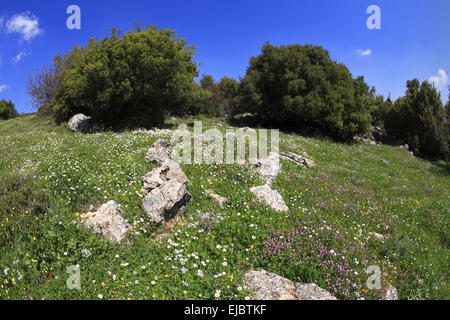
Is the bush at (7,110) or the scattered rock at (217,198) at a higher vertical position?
the bush at (7,110)

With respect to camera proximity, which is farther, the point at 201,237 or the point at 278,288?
the point at 201,237

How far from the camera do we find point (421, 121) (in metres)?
30.8

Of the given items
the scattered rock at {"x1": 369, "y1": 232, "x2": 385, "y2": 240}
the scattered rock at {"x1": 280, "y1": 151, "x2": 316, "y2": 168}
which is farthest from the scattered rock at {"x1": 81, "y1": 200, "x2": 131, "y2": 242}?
the scattered rock at {"x1": 280, "y1": 151, "x2": 316, "y2": 168}

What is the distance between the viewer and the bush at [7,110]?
47.5 m

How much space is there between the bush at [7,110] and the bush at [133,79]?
34703 millimetres

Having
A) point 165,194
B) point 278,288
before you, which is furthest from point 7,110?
point 278,288

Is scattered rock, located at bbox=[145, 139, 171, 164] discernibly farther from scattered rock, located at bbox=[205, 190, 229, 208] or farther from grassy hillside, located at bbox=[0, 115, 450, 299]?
scattered rock, located at bbox=[205, 190, 229, 208]

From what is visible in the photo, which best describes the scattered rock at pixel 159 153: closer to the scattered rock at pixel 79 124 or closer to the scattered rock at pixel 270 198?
the scattered rock at pixel 270 198

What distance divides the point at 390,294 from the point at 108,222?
704 cm

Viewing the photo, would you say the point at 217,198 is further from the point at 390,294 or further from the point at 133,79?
the point at 133,79

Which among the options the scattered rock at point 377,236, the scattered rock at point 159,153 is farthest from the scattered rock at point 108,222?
the scattered rock at point 377,236

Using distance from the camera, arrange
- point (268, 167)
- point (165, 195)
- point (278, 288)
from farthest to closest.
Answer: point (268, 167) < point (165, 195) < point (278, 288)

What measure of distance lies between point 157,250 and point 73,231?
6.83ft
